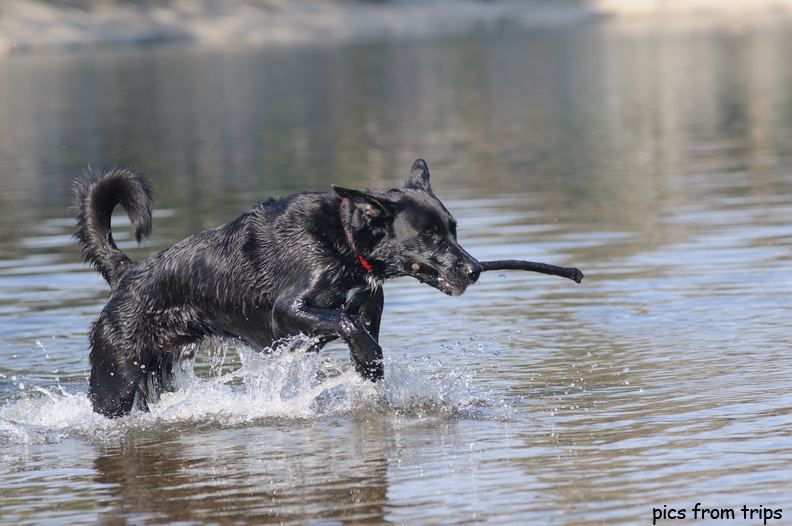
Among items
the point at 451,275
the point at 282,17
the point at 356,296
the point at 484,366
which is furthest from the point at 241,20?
the point at 451,275

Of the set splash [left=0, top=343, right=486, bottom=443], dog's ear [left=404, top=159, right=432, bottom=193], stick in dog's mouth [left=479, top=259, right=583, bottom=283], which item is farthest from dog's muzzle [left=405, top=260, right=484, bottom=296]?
splash [left=0, top=343, right=486, bottom=443]

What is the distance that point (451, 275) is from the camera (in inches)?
263

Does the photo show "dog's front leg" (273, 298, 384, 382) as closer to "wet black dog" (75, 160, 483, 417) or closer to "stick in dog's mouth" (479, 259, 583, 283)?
"wet black dog" (75, 160, 483, 417)

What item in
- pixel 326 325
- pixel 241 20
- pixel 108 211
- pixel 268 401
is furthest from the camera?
pixel 241 20

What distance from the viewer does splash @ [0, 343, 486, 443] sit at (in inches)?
277

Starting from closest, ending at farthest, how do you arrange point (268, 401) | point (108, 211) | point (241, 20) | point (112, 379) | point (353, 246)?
point (353, 246) → point (112, 379) → point (268, 401) → point (108, 211) → point (241, 20)

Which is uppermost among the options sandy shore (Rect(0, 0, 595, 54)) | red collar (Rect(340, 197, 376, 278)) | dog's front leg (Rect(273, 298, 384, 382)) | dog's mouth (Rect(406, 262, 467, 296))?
sandy shore (Rect(0, 0, 595, 54))

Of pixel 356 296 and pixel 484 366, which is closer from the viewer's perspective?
pixel 356 296

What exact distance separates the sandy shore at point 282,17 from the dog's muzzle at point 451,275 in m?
62.2

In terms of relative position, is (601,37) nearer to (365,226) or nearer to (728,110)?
(728,110)

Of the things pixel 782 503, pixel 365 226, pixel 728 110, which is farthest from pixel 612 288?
pixel 728 110

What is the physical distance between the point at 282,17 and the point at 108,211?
242ft

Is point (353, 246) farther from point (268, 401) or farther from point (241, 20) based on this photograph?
point (241, 20)

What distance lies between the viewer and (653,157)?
1912 cm
